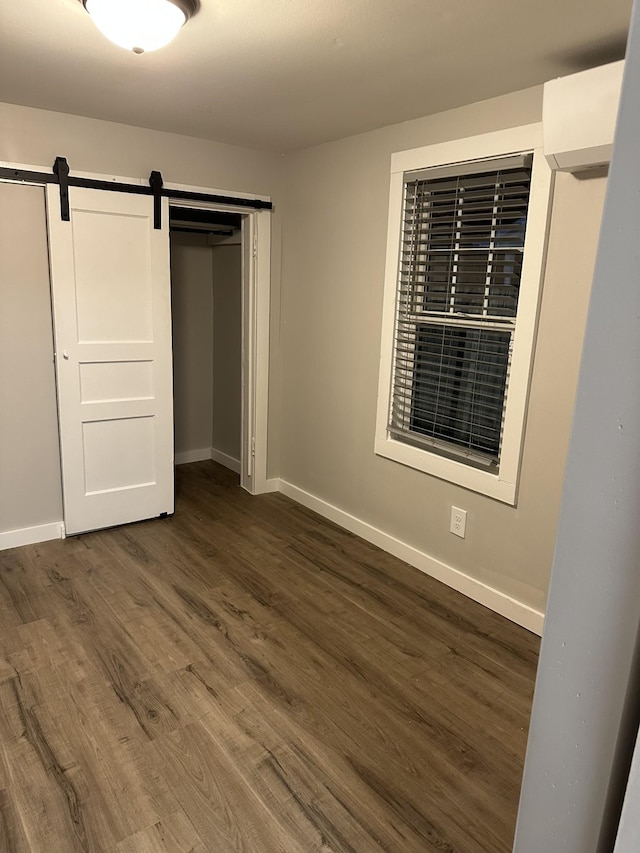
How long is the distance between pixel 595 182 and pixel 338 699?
2.23 metres

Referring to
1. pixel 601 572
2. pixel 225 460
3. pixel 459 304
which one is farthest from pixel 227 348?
pixel 601 572

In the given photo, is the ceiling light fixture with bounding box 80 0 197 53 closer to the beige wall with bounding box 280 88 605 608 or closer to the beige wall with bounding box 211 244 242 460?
the beige wall with bounding box 280 88 605 608

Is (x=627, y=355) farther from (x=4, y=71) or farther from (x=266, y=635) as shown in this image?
(x=4, y=71)

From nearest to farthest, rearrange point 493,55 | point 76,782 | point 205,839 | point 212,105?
point 205,839 → point 76,782 → point 493,55 → point 212,105

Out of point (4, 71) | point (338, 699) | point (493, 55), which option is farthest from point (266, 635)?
point (4, 71)

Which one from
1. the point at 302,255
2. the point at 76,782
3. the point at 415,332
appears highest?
the point at 302,255

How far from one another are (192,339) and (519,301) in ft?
9.93

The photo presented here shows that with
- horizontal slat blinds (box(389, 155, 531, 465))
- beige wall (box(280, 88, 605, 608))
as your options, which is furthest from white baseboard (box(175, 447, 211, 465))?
horizontal slat blinds (box(389, 155, 531, 465))

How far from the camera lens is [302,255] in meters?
3.93

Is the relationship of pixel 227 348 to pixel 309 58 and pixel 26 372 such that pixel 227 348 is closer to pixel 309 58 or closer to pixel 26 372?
pixel 26 372

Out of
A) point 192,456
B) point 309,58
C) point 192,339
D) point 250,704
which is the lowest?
point 250,704

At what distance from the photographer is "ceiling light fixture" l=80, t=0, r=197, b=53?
1.80 meters

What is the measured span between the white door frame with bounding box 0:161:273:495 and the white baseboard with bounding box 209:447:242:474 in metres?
0.33

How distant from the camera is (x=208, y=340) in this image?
4.99 m
